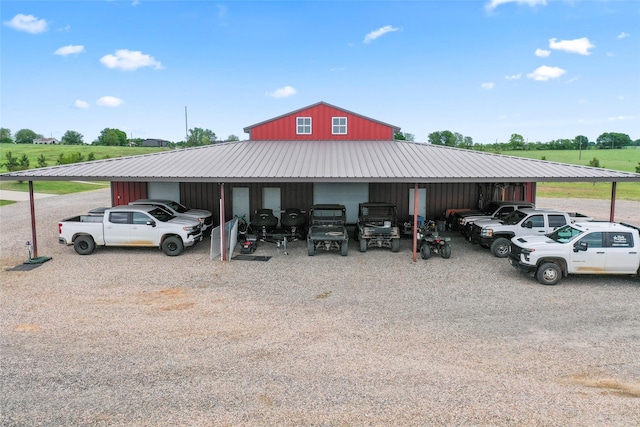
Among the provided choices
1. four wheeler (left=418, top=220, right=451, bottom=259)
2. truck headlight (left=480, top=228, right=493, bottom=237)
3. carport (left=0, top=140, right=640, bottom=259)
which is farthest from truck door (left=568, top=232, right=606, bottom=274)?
four wheeler (left=418, top=220, right=451, bottom=259)

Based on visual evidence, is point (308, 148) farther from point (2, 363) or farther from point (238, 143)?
point (2, 363)

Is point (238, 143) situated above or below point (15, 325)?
above

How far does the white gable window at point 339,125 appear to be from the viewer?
22359 mm

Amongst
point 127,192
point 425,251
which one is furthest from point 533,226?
point 127,192

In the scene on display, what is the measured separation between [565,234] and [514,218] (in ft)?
11.0

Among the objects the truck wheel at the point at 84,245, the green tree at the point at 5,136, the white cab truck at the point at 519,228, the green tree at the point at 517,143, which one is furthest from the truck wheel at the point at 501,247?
the green tree at the point at 5,136

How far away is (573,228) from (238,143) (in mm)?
15324

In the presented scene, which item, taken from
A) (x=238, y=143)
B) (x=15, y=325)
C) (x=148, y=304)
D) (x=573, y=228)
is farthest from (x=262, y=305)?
(x=238, y=143)

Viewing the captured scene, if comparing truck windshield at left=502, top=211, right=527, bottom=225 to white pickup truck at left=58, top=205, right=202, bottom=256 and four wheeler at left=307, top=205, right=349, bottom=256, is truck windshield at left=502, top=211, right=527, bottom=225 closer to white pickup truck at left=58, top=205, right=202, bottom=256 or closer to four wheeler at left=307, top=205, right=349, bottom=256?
four wheeler at left=307, top=205, right=349, bottom=256

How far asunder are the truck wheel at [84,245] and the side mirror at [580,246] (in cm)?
1562

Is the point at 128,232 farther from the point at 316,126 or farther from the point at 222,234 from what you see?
the point at 316,126

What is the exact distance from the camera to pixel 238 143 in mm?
21453

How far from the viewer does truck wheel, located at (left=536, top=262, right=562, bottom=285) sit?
1155 centimetres

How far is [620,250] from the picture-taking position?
1145cm
